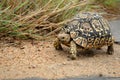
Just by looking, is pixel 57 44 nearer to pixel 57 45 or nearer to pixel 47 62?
pixel 57 45

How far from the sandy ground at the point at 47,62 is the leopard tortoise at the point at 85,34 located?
16 centimetres

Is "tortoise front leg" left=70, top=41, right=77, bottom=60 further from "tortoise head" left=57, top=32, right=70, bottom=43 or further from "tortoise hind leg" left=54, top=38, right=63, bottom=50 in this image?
"tortoise hind leg" left=54, top=38, right=63, bottom=50

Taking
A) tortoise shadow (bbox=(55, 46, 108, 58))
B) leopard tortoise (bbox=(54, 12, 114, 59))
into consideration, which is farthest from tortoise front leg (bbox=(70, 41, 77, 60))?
tortoise shadow (bbox=(55, 46, 108, 58))

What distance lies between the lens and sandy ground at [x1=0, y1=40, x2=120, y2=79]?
391 cm

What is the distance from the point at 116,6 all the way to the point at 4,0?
9.80ft

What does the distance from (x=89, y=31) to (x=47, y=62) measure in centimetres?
63

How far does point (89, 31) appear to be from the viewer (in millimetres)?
4426

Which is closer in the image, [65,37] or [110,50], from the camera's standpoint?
[65,37]

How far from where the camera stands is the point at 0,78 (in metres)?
3.72

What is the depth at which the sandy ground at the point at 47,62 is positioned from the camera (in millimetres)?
3908

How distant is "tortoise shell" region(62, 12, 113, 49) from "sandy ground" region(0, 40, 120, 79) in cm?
19

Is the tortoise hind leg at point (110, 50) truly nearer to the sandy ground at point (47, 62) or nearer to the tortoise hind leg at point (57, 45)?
the sandy ground at point (47, 62)

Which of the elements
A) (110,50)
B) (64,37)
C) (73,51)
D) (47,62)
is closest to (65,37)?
(64,37)

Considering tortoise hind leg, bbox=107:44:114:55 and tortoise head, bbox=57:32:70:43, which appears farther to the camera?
tortoise hind leg, bbox=107:44:114:55
